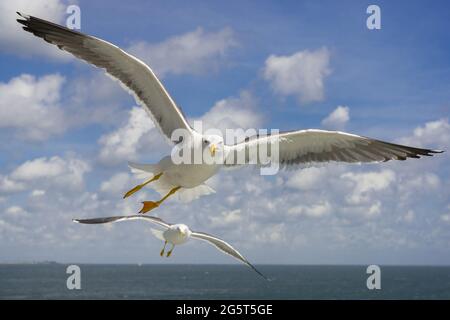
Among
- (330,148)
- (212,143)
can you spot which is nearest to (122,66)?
(212,143)

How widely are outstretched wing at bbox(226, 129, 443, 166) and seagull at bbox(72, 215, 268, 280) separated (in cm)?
138

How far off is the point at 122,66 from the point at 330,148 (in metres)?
3.26

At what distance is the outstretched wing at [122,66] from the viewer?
8.20m

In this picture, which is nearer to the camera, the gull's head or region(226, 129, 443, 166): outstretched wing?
the gull's head

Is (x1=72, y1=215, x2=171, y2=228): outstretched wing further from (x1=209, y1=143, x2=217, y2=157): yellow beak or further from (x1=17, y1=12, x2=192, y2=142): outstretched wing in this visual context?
(x1=17, y1=12, x2=192, y2=142): outstretched wing

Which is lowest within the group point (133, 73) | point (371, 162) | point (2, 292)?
point (2, 292)

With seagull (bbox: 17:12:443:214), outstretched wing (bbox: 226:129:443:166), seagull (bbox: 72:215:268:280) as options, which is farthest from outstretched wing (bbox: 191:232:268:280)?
outstretched wing (bbox: 226:129:443:166)

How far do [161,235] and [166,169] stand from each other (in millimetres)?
946

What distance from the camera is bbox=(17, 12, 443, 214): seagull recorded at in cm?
736

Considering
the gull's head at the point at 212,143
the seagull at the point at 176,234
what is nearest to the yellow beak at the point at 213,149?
the gull's head at the point at 212,143

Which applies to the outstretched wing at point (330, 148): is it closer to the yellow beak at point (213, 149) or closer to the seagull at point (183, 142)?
the seagull at point (183, 142)
